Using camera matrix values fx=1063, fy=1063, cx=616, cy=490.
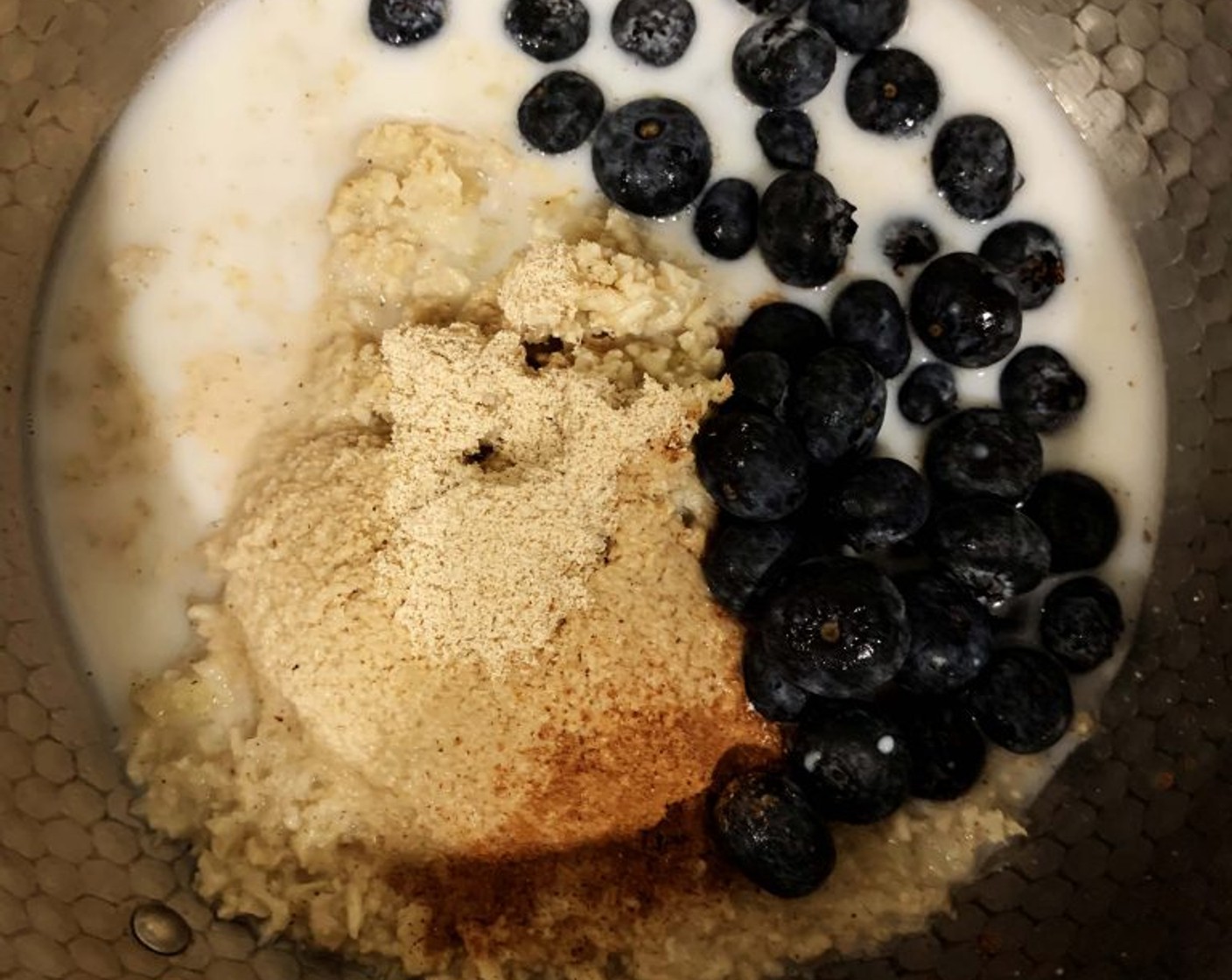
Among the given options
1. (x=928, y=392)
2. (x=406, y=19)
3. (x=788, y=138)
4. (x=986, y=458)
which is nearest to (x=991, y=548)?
(x=986, y=458)

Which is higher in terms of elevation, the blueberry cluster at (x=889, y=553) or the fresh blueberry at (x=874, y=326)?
the fresh blueberry at (x=874, y=326)

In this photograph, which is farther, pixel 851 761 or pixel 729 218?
pixel 729 218

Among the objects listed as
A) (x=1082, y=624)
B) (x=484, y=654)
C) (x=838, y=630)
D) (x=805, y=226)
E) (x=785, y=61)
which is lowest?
(x=484, y=654)

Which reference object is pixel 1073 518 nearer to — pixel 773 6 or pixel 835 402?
pixel 835 402

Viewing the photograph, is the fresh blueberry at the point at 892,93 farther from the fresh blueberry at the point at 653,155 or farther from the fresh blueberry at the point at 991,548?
the fresh blueberry at the point at 991,548

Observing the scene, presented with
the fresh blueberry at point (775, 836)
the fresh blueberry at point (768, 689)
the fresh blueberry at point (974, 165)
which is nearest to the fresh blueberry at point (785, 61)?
the fresh blueberry at point (974, 165)

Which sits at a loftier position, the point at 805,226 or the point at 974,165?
the point at 974,165

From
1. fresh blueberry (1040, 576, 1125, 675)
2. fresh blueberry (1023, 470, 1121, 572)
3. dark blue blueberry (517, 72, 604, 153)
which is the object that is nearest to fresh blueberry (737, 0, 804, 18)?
dark blue blueberry (517, 72, 604, 153)
